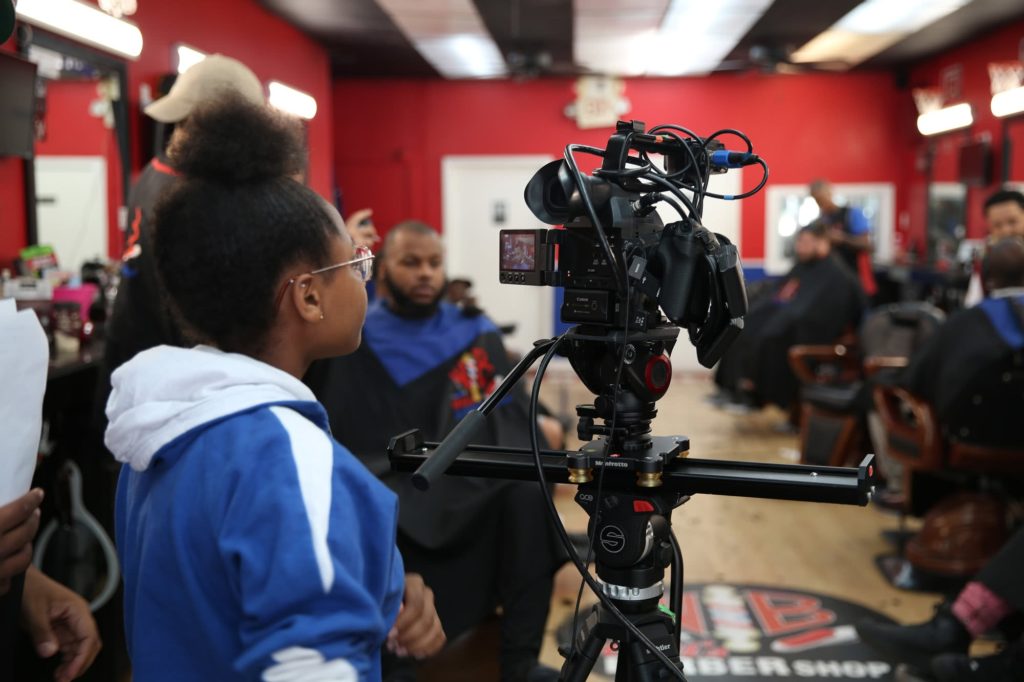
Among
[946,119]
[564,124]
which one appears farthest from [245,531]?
[564,124]

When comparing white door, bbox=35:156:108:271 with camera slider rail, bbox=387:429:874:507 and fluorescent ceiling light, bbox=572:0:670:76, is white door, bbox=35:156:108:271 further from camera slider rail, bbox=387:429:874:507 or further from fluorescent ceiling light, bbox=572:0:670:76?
fluorescent ceiling light, bbox=572:0:670:76

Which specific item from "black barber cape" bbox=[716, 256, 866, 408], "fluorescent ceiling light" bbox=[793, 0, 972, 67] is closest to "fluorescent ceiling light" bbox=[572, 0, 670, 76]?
"fluorescent ceiling light" bbox=[793, 0, 972, 67]

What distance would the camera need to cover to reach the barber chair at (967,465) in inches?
118

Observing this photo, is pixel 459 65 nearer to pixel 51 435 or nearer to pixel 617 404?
pixel 51 435

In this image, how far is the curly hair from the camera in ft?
3.14

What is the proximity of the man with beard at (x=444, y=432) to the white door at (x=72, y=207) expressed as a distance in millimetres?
1533

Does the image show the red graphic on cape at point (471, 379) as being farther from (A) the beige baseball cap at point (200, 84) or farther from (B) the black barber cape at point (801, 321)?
(B) the black barber cape at point (801, 321)

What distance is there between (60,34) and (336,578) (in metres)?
3.43

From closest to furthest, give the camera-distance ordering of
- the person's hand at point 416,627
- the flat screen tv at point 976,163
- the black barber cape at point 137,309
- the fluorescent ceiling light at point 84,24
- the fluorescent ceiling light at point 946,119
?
the person's hand at point 416,627 → the black barber cape at point 137,309 → the fluorescent ceiling light at point 84,24 → the flat screen tv at point 976,163 → the fluorescent ceiling light at point 946,119

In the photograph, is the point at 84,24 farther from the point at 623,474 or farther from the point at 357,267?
the point at 623,474

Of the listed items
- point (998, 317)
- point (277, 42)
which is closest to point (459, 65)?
point (277, 42)

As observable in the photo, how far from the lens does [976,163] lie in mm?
6605

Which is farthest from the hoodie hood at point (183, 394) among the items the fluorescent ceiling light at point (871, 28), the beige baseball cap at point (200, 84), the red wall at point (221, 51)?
the fluorescent ceiling light at point (871, 28)

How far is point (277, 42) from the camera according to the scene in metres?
6.29
